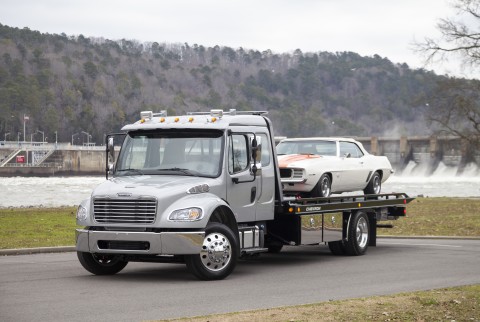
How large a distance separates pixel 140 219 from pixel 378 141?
161 metres

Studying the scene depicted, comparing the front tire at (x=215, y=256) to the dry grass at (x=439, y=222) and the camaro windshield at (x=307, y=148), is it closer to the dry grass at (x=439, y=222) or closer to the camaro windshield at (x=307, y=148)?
the camaro windshield at (x=307, y=148)

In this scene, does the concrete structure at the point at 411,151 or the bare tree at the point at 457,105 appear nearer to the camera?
the bare tree at the point at 457,105

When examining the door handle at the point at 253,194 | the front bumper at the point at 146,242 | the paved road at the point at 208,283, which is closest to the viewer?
the paved road at the point at 208,283

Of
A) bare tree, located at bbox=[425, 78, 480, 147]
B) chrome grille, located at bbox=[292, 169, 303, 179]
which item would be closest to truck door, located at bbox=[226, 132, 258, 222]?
chrome grille, located at bbox=[292, 169, 303, 179]

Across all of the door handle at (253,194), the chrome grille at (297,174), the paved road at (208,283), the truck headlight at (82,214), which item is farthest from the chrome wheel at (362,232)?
→ the truck headlight at (82,214)

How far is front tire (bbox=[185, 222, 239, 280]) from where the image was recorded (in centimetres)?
1389

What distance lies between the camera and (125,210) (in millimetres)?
13852

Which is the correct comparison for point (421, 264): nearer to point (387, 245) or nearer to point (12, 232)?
point (387, 245)

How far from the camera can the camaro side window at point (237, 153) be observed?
1486 cm

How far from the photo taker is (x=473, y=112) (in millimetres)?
45344

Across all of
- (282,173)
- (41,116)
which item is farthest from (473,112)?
(41,116)

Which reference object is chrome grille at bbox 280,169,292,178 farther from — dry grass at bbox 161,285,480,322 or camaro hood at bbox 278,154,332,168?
dry grass at bbox 161,285,480,322

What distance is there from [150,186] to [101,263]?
1.77 meters

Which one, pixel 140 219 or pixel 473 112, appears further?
pixel 473 112
